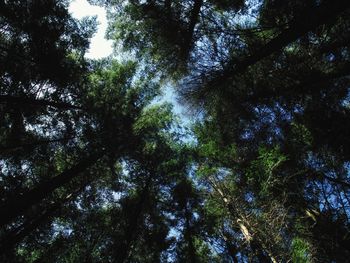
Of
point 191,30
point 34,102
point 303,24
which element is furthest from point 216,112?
point 34,102

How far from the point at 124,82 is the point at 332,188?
10.5m

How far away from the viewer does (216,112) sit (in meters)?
9.99

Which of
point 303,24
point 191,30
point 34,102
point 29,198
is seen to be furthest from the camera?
point 34,102

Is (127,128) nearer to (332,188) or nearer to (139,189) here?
(139,189)

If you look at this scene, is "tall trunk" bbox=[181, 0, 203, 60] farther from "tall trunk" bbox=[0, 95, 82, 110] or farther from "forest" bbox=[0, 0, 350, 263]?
"tall trunk" bbox=[0, 95, 82, 110]

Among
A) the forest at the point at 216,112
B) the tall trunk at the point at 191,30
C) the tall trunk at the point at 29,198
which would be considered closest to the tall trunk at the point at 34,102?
the forest at the point at 216,112

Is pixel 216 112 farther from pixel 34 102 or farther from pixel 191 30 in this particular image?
pixel 34 102

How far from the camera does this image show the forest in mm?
8117

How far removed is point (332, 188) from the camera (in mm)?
9977

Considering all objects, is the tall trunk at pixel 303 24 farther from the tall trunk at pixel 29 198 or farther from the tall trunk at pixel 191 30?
the tall trunk at pixel 29 198

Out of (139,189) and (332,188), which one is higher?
(139,189)

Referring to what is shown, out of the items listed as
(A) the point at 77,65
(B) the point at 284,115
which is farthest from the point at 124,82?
(B) the point at 284,115

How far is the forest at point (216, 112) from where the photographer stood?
8.12 meters

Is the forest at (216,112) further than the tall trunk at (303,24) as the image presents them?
Yes
